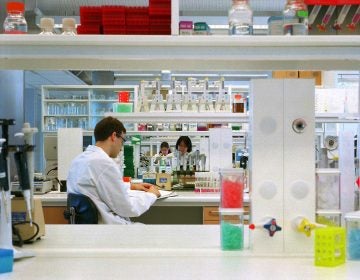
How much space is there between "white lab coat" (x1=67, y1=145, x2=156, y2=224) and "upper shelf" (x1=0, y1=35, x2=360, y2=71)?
158 cm

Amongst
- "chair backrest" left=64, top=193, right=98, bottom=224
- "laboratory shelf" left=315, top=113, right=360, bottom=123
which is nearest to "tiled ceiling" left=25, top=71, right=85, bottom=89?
"laboratory shelf" left=315, top=113, right=360, bottom=123

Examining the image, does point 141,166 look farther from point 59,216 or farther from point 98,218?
point 98,218

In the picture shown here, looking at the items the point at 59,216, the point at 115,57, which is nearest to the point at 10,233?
the point at 115,57

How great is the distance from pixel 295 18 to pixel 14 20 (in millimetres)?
943

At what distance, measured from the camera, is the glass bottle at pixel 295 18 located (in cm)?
161

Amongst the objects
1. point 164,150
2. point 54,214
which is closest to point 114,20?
point 54,214

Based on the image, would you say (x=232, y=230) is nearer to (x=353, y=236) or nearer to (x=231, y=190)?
(x=231, y=190)

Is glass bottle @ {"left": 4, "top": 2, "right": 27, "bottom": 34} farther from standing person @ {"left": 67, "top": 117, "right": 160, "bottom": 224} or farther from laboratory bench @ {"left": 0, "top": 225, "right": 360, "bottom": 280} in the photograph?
standing person @ {"left": 67, "top": 117, "right": 160, "bottom": 224}

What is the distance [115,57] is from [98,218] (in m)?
1.82

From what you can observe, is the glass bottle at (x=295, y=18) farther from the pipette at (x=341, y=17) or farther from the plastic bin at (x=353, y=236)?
the plastic bin at (x=353, y=236)

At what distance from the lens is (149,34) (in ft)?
5.57

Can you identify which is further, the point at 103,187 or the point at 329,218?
the point at 103,187

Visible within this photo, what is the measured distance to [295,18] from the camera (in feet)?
5.34

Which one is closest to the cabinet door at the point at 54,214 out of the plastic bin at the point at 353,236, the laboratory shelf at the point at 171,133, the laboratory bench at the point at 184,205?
the laboratory bench at the point at 184,205
